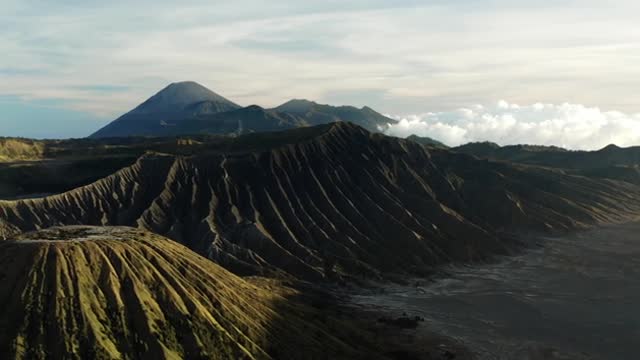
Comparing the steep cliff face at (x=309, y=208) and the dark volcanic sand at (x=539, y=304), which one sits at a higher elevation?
the steep cliff face at (x=309, y=208)

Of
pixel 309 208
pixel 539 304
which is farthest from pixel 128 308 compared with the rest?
pixel 309 208

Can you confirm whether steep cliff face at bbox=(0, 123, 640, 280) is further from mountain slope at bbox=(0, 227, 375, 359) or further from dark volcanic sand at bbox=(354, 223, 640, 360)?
mountain slope at bbox=(0, 227, 375, 359)

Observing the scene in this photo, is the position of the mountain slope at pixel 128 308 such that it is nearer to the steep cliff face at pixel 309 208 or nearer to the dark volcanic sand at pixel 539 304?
the dark volcanic sand at pixel 539 304

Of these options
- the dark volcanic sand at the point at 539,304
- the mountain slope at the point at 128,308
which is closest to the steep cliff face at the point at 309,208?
the dark volcanic sand at the point at 539,304

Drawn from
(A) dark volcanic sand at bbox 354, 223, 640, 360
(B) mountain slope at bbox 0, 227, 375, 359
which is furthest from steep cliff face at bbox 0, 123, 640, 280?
(B) mountain slope at bbox 0, 227, 375, 359

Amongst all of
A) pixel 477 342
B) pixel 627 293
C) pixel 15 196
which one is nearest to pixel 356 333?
pixel 477 342
